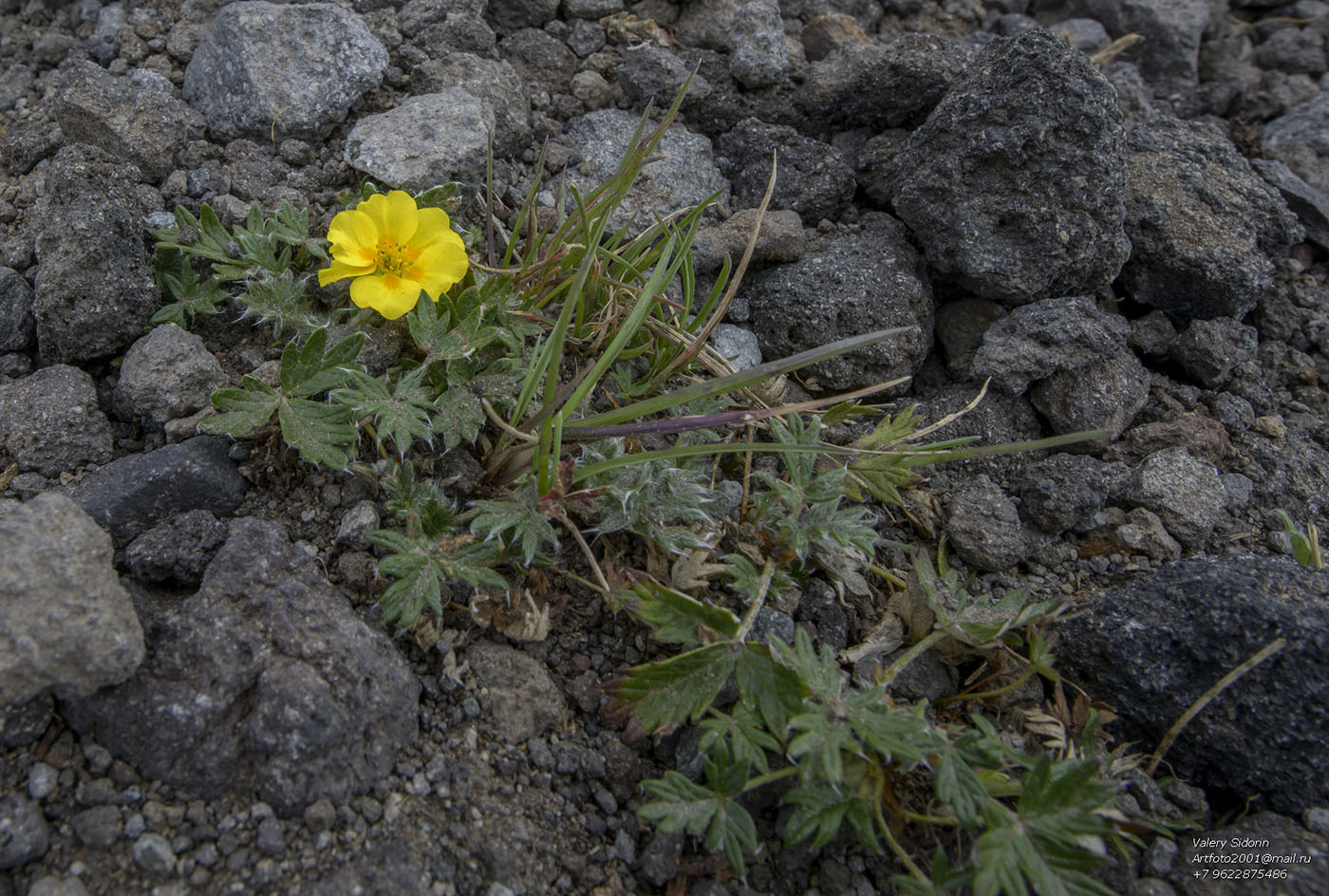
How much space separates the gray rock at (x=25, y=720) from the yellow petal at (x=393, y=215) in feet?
4.54

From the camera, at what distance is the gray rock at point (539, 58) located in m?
3.47

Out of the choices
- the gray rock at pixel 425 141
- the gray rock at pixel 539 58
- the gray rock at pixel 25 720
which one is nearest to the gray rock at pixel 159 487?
the gray rock at pixel 25 720

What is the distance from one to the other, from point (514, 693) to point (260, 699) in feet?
1.86

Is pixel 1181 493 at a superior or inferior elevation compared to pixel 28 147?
inferior

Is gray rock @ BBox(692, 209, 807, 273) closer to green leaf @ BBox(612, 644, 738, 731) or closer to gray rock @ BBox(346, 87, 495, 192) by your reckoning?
gray rock @ BBox(346, 87, 495, 192)

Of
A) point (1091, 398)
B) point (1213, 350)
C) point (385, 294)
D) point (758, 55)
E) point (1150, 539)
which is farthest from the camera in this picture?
point (758, 55)

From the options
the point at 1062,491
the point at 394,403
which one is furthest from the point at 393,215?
the point at 1062,491

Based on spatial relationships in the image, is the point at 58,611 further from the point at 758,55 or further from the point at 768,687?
the point at 758,55

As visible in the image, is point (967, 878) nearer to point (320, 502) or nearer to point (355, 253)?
point (320, 502)

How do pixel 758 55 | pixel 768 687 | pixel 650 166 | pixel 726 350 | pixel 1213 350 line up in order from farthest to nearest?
pixel 758 55 → pixel 650 166 → pixel 1213 350 → pixel 726 350 → pixel 768 687

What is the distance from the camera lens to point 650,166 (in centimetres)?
323

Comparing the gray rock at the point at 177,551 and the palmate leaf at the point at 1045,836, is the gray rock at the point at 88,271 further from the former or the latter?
the palmate leaf at the point at 1045,836

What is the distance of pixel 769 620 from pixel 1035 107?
6.39 feet

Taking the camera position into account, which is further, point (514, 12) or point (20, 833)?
point (514, 12)
